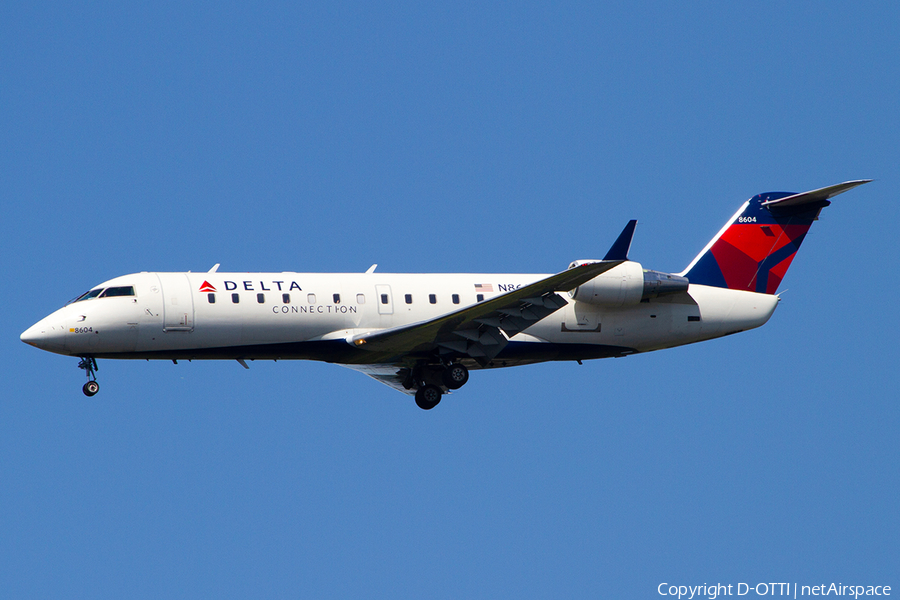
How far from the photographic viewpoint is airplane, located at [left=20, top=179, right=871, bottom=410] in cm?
2547

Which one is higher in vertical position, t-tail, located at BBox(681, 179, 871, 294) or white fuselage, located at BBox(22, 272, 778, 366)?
t-tail, located at BBox(681, 179, 871, 294)

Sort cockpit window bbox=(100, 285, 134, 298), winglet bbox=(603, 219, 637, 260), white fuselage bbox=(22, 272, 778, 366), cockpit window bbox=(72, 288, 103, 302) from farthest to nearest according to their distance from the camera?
cockpit window bbox=(72, 288, 103, 302)
cockpit window bbox=(100, 285, 134, 298)
white fuselage bbox=(22, 272, 778, 366)
winglet bbox=(603, 219, 637, 260)

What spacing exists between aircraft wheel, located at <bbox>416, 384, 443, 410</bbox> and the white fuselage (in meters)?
1.81

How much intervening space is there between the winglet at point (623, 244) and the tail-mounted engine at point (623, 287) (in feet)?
11.0

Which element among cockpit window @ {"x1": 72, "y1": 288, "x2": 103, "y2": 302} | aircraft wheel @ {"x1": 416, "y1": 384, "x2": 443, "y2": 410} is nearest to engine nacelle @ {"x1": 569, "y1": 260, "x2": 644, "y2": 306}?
aircraft wheel @ {"x1": 416, "y1": 384, "x2": 443, "y2": 410}

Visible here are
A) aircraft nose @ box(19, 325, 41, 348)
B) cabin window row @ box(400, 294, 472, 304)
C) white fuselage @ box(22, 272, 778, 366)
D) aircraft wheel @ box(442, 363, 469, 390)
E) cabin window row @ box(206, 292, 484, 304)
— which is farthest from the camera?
aircraft wheel @ box(442, 363, 469, 390)

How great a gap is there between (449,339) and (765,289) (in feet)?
32.5

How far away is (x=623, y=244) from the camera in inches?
960

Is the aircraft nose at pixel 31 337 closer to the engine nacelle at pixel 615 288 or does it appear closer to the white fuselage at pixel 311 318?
the white fuselage at pixel 311 318

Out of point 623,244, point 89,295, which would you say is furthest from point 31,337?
point 623,244

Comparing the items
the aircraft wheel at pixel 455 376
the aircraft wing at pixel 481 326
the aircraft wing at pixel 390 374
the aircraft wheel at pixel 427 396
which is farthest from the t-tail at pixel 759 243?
the aircraft wing at pixel 390 374

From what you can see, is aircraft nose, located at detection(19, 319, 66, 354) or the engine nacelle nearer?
aircraft nose, located at detection(19, 319, 66, 354)

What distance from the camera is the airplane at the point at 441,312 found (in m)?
25.5

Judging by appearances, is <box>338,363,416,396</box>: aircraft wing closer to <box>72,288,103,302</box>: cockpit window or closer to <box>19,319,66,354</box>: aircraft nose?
<box>72,288,103,302</box>: cockpit window
